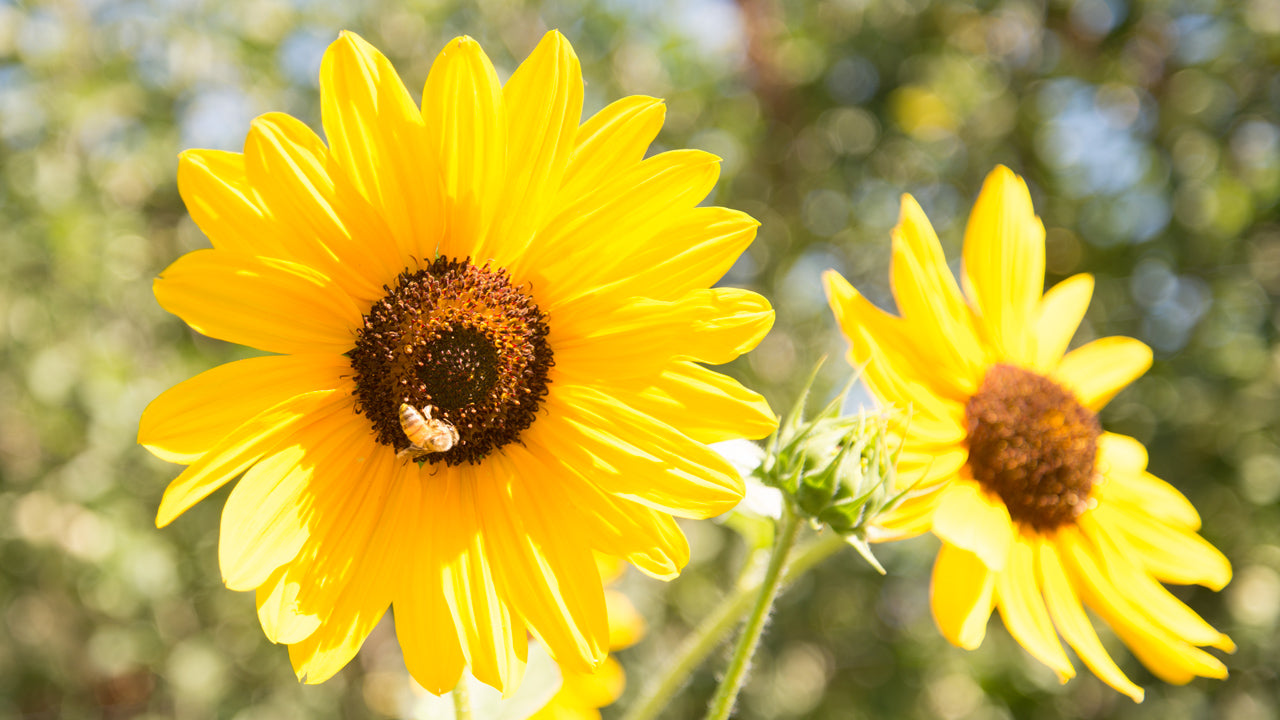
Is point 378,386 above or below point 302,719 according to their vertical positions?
above

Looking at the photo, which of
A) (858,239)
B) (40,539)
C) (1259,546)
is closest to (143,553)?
(40,539)

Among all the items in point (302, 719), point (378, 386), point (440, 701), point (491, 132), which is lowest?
point (302, 719)

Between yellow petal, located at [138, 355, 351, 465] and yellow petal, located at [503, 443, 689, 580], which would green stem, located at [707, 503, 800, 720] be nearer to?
yellow petal, located at [503, 443, 689, 580]

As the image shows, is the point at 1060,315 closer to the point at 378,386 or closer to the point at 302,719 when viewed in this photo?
the point at 378,386

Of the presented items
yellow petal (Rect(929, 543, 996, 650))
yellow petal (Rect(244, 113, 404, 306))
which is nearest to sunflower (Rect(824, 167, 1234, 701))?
yellow petal (Rect(929, 543, 996, 650))

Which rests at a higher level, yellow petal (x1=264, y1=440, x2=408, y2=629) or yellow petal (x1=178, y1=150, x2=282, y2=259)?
yellow petal (x1=178, y1=150, x2=282, y2=259)

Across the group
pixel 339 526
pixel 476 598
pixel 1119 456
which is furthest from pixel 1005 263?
pixel 339 526

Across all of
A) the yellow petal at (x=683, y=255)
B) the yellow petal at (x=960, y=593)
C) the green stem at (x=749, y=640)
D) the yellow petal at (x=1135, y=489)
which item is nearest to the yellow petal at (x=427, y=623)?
the green stem at (x=749, y=640)

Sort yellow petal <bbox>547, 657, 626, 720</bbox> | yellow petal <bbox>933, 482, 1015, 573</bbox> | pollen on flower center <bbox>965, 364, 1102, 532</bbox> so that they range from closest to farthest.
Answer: yellow petal <bbox>933, 482, 1015, 573</bbox> < pollen on flower center <bbox>965, 364, 1102, 532</bbox> < yellow petal <bbox>547, 657, 626, 720</bbox>
